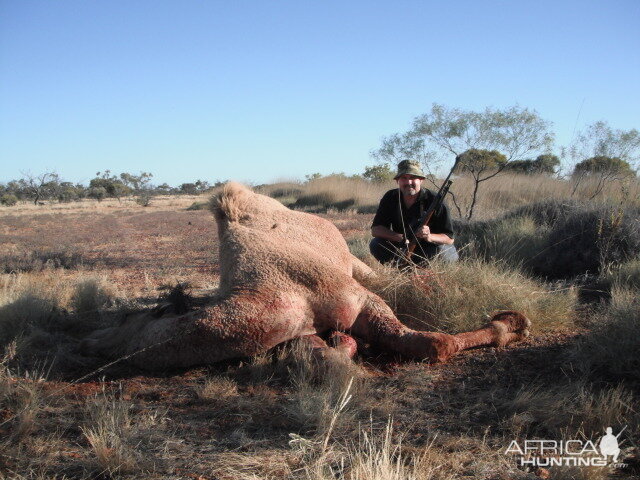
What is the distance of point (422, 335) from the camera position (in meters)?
3.32

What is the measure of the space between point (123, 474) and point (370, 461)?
3.39 feet

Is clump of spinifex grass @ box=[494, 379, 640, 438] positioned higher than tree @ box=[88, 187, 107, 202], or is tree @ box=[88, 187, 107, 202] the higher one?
tree @ box=[88, 187, 107, 202]

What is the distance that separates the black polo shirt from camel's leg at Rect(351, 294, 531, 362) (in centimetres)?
177

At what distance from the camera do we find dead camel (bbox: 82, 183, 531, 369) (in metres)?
3.16

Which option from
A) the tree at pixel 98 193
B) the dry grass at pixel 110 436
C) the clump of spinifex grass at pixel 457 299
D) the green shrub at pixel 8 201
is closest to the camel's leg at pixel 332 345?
the clump of spinifex grass at pixel 457 299

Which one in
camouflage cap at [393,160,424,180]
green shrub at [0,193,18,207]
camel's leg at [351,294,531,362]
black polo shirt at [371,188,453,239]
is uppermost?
green shrub at [0,193,18,207]

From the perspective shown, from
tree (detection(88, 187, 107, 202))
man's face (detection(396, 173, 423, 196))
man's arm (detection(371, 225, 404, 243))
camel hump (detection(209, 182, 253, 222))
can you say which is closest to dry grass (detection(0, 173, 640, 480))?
man's arm (detection(371, 225, 404, 243))

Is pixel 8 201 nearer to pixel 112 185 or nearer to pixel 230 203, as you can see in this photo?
pixel 112 185

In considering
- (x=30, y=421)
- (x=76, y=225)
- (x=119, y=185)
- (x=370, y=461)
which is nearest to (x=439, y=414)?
(x=370, y=461)

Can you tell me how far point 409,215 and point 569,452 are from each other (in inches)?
135

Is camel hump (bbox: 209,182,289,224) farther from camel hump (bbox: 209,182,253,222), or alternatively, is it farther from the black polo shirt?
the black polo shirt

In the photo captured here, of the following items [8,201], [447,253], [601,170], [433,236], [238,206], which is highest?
[8,201]

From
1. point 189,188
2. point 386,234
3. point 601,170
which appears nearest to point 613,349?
point 386,234

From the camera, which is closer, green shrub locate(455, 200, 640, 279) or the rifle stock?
the rifle stock
